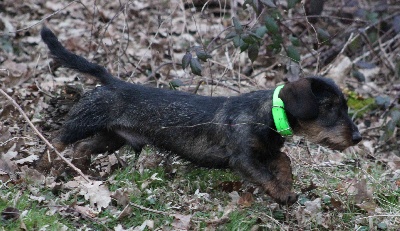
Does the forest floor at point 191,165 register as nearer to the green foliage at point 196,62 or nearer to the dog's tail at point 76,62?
the green foliage at point 196,62

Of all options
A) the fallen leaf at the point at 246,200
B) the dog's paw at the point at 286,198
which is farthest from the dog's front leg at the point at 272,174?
the fallen leaf at the point at 246,200

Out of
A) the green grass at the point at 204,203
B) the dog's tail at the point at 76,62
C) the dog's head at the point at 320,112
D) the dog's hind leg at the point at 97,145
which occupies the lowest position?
the green grass at the point at 204,203

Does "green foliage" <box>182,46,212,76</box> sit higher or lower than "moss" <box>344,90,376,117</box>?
higher

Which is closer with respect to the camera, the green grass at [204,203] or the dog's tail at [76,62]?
the green grass at [204,203]

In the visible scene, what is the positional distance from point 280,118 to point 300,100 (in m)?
0.27

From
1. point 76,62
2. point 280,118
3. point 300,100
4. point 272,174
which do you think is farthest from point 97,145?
point 300,100

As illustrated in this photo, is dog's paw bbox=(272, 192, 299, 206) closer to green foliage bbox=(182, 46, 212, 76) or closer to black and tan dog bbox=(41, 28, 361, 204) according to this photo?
black and tan dog bbox=(41, 28, 361, 204)

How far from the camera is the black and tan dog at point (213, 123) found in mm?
6609

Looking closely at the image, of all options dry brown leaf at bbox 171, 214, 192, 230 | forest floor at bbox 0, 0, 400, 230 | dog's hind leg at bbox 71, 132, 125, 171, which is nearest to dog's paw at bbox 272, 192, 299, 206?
forest floor at bbox 0, 0, 400, 230

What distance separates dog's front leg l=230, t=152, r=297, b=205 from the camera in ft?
21.5

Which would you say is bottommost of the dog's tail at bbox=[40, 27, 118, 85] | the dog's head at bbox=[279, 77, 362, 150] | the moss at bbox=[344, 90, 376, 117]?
the moss at bbox=[344, 90, 376, 117]

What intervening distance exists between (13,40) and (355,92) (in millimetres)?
5673

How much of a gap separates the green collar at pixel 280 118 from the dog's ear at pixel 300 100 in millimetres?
68

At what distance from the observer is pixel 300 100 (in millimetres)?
6453
